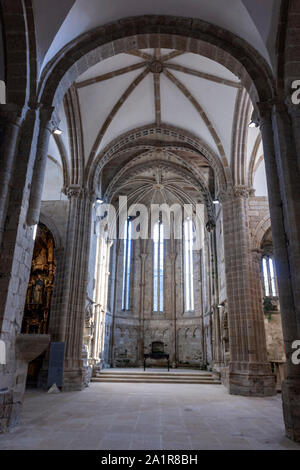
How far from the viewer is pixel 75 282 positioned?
12672 millimetres

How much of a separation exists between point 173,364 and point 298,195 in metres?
19.3

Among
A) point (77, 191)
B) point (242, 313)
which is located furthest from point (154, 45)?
point (242, 313)

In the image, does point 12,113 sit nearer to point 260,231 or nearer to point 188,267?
point 260,231

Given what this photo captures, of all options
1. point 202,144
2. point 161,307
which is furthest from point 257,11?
point 161,307

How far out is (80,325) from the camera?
40.2ft

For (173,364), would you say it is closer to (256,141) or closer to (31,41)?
(256,141)

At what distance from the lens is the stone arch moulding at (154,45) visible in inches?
314

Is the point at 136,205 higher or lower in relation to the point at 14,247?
higher

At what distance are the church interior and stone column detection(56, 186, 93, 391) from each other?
0.05 meters

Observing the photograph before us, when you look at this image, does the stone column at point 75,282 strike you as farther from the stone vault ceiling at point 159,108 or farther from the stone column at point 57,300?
the stone vault ceiling at point 159,108

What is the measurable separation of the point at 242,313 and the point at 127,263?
14.3 meters

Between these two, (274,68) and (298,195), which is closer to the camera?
(298,195)

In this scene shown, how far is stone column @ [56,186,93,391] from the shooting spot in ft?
38.2

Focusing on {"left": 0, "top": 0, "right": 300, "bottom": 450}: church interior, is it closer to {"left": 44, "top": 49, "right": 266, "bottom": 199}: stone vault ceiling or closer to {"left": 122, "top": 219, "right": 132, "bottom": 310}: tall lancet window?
{"left": 44, "top": 49, "right": 266, "bottom": 199}: stone vault ceiling
